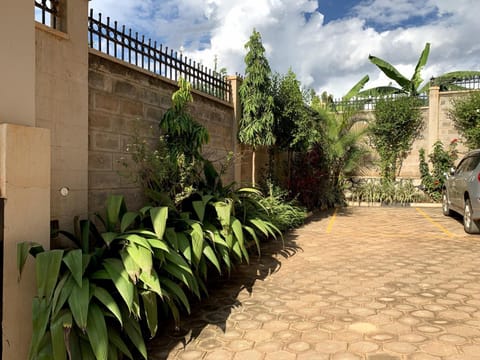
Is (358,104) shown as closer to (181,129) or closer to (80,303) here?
(181,129)

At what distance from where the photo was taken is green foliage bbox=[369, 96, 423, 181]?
13750mm

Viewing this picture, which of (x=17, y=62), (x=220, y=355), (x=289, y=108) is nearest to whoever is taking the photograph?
(x=17, y=62)

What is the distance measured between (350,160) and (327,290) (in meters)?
9.63

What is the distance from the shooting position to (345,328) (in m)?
3.38

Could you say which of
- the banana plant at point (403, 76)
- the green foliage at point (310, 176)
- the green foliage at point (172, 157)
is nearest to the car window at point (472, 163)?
the green foliage at point (310, 176)

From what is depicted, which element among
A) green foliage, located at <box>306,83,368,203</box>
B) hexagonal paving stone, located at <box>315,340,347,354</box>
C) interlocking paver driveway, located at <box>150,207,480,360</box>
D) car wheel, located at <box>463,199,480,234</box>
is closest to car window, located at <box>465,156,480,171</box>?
car wheel, located at <box>463,199,480,234</box>

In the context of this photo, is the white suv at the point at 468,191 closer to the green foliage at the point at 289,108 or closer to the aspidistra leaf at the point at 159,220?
the green foliage at the point at 289,108

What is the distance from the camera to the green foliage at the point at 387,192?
13.4 metres

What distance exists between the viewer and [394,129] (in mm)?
13859

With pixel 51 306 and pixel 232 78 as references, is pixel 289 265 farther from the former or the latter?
pixel 232 78

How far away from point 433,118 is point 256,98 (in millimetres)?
8642

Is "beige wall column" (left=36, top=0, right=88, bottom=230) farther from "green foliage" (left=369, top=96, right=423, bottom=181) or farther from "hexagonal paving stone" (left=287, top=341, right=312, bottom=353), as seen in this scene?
"green foliage" (left=369, top=96, right=423, bottom=181)

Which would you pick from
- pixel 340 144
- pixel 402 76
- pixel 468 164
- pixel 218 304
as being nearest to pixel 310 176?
pixel 340 144

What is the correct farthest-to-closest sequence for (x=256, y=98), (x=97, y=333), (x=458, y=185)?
(x=458, y=185)
(x=256, y=98)
(x=97, y=333)
